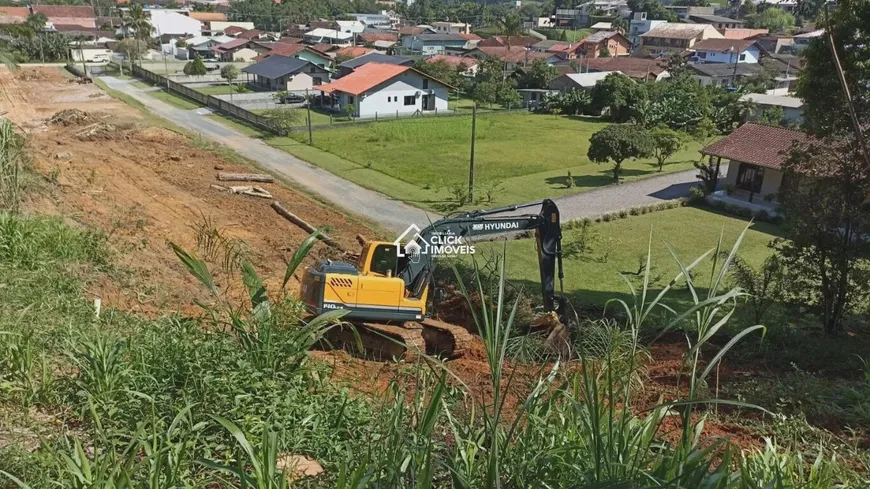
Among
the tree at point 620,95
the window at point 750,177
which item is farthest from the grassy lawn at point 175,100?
the window at point 750,177

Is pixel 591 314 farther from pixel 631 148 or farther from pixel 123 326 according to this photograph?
pixel 631 148

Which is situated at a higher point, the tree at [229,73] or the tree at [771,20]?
the tree at [771,20]

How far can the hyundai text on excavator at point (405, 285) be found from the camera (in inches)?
456

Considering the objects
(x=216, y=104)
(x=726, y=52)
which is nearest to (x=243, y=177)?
(x=216, y=104)

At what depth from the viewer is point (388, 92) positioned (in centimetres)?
4738

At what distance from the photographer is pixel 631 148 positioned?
2986 centimetres

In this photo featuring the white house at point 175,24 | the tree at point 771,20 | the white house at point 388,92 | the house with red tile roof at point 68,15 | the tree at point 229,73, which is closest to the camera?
the white house at point 388,92

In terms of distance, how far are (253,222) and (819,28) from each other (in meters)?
16.4

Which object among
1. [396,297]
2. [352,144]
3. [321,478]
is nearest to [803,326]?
[396,297]

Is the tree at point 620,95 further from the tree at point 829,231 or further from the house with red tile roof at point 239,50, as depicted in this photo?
the house with red tile roof at point 239,50

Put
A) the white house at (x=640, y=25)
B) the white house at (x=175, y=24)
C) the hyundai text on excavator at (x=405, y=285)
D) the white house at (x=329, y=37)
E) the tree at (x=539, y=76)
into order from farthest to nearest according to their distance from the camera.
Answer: the white house at (x=640, y=25) < the white house at (x=175, y=24) < the white house at (x=329, y=37) < the tree at (x=539, y=76) < the hyundai text on excavator at (x=405, y=285)

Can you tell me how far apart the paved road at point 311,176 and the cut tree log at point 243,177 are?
62.1 inches

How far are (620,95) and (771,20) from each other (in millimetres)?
108135

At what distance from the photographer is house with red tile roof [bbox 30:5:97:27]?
96.4 metres
